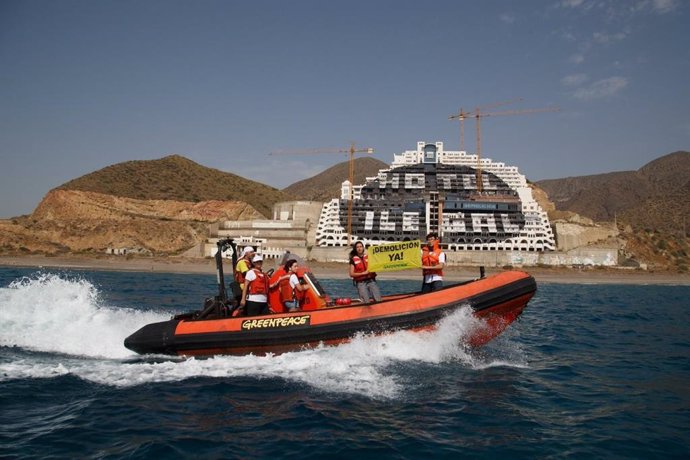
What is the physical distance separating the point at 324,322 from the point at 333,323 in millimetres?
187

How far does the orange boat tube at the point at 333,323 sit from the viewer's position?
1084 centimetres

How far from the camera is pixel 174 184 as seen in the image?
396 ft

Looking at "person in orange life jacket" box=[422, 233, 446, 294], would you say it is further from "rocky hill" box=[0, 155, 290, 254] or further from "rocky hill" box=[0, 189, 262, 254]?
"rocky hill" box=[0, 189, 262, 254]

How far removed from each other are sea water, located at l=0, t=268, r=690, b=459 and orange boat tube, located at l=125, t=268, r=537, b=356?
251mm

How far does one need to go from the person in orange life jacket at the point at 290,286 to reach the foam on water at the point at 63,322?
12.2 feet

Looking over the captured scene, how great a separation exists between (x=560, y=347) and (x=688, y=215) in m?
127

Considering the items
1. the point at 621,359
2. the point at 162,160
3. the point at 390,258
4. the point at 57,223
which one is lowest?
the point at 621,359

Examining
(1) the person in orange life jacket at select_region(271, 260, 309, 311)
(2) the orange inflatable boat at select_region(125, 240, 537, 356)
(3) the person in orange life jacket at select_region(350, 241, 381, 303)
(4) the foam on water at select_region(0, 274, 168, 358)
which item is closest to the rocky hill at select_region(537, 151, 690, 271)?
(2) the orange inflatable boat at select_region(125, 240, 537, 356)

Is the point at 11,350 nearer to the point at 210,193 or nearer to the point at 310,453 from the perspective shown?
the point at 310,453

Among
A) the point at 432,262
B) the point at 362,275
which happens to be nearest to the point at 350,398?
the point at 362,275

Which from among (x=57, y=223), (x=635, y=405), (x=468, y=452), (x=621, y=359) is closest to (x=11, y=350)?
(x=468, y=452)

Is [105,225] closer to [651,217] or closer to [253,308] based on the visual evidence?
[253,308]

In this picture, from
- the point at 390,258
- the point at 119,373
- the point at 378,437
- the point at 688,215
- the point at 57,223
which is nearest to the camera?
the point at 378,437

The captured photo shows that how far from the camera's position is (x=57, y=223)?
78.6 meters
